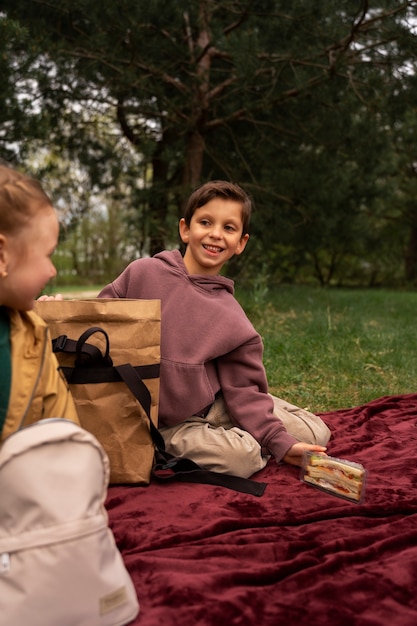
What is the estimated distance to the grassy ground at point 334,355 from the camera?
378 cm

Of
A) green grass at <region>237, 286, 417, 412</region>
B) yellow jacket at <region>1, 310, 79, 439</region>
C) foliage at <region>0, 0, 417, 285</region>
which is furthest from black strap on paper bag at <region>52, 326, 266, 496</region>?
foliage at <region>0, 0, 417, 285</region>

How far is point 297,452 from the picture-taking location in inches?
90.4

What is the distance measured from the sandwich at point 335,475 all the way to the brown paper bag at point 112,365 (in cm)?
57

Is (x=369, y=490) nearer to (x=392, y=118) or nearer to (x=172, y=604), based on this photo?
(x=172, y=604)

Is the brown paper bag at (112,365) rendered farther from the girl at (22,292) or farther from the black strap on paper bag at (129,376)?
the girl at (22,292)

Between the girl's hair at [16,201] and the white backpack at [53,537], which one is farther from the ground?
the girl's hair at [16,201]

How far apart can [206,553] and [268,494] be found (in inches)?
19.5

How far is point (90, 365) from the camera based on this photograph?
204 cm

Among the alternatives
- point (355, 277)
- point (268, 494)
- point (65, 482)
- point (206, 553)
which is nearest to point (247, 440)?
point (268, 494)

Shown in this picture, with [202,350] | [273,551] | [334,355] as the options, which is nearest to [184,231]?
[202,350]

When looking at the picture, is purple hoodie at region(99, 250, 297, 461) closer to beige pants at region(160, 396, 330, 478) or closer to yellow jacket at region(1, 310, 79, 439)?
beige pants at region(160, 396, 330, 478)

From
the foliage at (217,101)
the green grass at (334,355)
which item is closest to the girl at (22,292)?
the green grass at (334,355)

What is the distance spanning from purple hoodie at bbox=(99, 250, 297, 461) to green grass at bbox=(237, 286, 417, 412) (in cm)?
118

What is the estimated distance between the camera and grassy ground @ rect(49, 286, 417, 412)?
12.4ft
